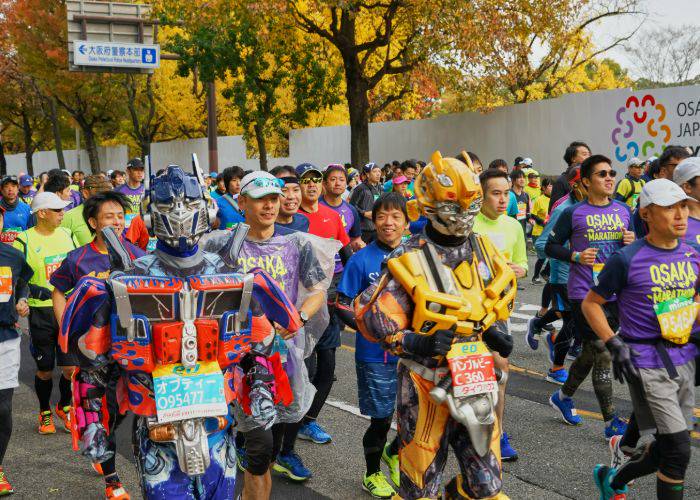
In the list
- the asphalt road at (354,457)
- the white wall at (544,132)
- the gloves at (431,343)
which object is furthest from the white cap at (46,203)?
the white wall at (544,132)

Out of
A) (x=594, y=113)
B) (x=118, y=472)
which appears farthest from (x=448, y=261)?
(x=594, y=113)

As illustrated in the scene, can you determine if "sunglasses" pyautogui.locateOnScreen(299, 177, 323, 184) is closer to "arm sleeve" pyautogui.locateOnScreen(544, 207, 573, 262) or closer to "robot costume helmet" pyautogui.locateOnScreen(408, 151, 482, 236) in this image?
"arm sleeve" pyautogui.locateOnScreen(544, 207, 573, 262)

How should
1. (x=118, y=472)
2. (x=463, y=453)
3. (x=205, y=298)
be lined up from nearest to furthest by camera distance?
1. (x=205, y=298)
2. (x=463, y=453)
3. (x=118, y=472)

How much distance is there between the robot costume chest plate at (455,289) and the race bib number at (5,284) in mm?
3121

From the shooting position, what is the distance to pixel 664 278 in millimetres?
4836

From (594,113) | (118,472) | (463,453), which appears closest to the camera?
(463,453)

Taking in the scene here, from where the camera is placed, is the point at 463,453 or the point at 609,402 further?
the point at 609,402

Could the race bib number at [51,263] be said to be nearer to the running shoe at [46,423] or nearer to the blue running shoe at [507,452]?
the running shoe at [46,423]

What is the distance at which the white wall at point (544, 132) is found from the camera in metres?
17.7

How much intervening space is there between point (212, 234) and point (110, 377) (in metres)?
1.60

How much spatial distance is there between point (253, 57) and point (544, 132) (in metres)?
11.3

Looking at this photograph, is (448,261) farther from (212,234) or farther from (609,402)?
(609,402)

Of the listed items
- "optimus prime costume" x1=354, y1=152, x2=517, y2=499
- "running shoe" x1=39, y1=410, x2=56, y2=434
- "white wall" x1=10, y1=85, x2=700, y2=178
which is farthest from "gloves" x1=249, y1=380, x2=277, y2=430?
"white wall" x1=10, y1=85, x2=700, y2=178

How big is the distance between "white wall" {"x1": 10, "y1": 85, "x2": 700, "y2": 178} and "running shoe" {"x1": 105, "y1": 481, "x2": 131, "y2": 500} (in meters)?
14.5
